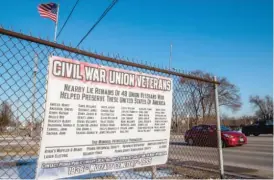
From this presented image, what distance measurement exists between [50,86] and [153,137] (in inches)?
65.3

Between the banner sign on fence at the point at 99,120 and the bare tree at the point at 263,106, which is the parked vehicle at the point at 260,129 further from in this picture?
the bare tree at the point at 263,106

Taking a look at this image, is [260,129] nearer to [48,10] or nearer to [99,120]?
[48,10]

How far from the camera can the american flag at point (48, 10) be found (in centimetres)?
1361

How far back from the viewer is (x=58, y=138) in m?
2.90

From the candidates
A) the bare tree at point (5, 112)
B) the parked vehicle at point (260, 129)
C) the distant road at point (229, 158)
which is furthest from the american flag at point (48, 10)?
the parked vehicle at point (260, 129)

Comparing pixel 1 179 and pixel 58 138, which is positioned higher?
pixel 58 138

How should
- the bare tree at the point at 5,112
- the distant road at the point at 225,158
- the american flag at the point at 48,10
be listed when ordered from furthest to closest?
the american flag at the point at 48,10 < the distant road at the point at 225,158 < the bare tree at the point at 5,112

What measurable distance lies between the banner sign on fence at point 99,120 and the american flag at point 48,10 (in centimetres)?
1124

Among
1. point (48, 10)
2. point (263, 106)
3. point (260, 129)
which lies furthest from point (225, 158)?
point (263, 106)

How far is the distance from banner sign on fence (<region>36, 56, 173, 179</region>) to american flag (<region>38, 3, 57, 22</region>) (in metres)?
11.2

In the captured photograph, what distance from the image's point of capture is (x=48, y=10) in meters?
13.9

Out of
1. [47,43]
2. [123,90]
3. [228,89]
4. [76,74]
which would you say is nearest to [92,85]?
[76,74]

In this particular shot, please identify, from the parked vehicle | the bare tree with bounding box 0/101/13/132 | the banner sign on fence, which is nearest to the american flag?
the bare tree with bounding box 0/101/13/132

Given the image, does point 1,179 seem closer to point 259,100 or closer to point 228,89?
point 228,89
